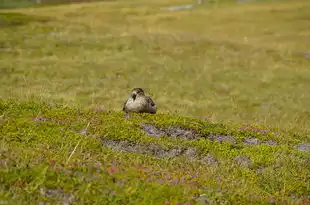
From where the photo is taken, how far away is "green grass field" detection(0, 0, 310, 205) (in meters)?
8.72

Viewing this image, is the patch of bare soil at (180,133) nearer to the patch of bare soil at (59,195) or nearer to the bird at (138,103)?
the bird at (138,103)

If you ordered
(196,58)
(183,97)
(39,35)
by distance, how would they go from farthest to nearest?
(39,35)
(196,58)
(183,97)

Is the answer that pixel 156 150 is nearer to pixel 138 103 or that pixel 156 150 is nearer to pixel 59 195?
pixel 138 103

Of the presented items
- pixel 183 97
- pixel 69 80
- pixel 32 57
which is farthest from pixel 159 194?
pixel 32 57

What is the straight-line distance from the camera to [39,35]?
50.6 metres

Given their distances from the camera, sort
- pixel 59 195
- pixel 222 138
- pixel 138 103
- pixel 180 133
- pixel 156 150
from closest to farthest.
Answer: pixel 59 195
pixel 156 150
pixel 180 133
pixel 222 138
pixel 138 103

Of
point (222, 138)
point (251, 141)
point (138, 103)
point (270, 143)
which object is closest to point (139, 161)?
point (222, 138)

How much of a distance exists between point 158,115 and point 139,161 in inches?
242

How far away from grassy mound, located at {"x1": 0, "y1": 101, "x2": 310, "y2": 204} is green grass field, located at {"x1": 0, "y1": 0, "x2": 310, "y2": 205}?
36 millimetres

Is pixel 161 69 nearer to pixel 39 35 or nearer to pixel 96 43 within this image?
pixel 96 43

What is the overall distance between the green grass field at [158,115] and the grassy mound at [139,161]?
0.04 m

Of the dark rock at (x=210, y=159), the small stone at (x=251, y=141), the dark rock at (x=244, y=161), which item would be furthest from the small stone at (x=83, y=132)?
the small stone at (x=251, y=141)

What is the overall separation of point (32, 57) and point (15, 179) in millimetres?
35113

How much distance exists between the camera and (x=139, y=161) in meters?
11.3
